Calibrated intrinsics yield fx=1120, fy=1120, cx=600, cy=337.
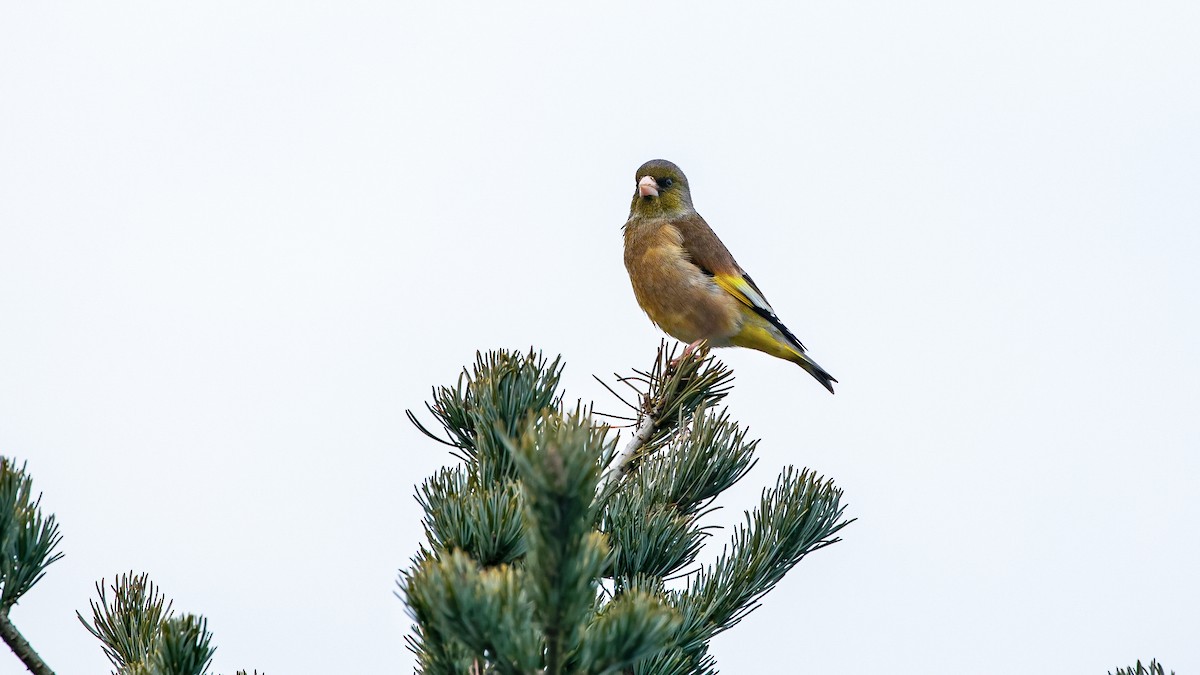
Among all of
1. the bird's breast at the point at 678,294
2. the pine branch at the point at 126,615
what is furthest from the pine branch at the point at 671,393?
the bird's breast at the point at 678,294

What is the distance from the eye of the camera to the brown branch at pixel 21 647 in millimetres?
1949

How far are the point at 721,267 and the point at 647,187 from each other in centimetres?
78

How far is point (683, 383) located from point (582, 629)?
5.85 feet

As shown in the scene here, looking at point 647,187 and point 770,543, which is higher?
point 647,187

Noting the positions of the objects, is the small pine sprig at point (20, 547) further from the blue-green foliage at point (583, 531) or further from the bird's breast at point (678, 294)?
the bird's breast at point (678, 294)

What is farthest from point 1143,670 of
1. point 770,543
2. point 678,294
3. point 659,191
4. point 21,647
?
point 659,191

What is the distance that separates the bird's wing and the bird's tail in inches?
3.5

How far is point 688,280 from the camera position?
23.1 ft

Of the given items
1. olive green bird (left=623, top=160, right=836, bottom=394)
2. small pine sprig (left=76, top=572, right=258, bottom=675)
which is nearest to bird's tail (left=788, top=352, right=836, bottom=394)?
olive green bird (left=623, top=160, right=836, bottom=394)

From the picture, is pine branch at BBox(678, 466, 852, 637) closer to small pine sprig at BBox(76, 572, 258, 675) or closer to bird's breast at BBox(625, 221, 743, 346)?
small pine sprig at BBox(76, 572, 258, 675)

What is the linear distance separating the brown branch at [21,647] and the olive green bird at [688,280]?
524 centimetres

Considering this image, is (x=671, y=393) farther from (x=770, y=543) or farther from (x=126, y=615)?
(x=126, y=615)

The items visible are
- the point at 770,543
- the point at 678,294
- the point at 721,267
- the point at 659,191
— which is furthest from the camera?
the point at 659,191

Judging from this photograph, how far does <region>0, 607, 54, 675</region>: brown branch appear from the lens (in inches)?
76.7
